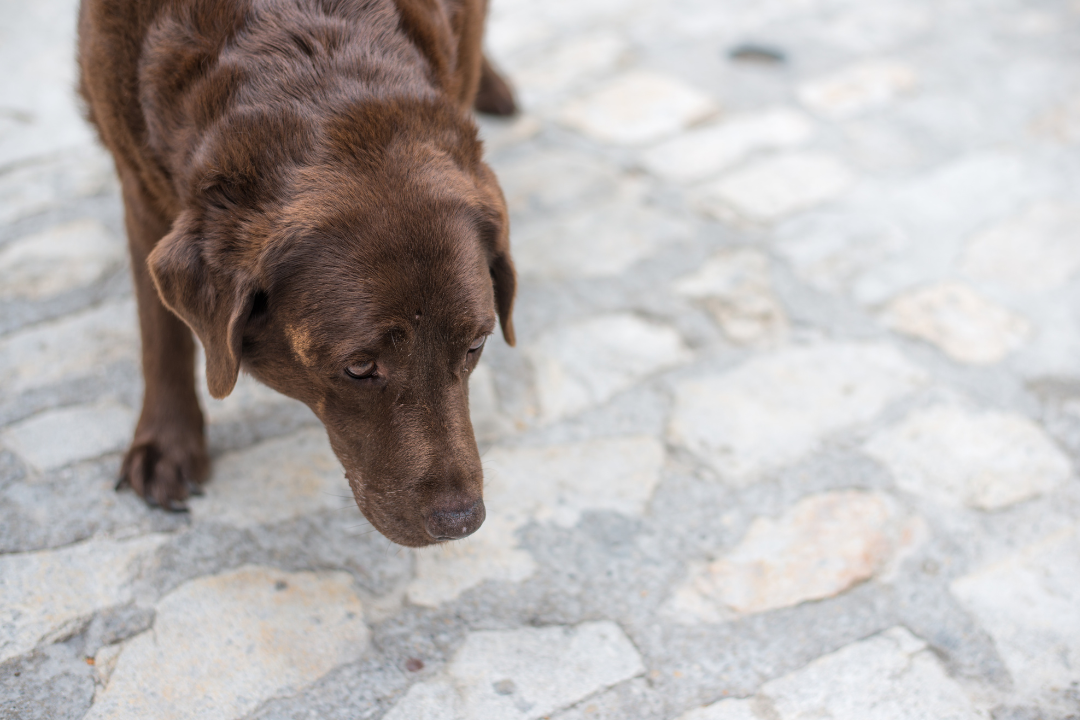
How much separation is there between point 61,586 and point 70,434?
1.81 feet

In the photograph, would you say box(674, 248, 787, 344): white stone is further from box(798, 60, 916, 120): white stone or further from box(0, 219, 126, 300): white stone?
box(0, 219, 126, 300): white stone

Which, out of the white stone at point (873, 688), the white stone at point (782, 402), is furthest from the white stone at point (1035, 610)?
the white stone at point (782, 402)

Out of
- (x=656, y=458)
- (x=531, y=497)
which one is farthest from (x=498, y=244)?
(x=656, y=458)

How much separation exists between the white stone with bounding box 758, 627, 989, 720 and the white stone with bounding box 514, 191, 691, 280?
161 centimetres

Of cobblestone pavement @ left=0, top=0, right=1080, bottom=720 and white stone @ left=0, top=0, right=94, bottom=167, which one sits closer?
cobblestone pavement @ left=0, top=0, right=1080, bottom=720

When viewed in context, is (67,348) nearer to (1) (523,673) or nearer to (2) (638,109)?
(1) (523,673)

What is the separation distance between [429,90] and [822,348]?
1606mm

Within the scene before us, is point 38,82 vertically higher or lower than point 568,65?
lower

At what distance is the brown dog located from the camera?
1.67m

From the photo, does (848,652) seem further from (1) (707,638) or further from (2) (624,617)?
(2) (624,617)

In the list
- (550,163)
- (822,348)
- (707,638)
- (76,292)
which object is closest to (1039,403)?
(822,348)

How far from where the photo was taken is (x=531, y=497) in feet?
7.53

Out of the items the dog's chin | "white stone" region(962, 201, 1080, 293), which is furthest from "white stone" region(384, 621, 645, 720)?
"white stone" region(962, 201, 1080, 293)

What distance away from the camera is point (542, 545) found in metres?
2.17
